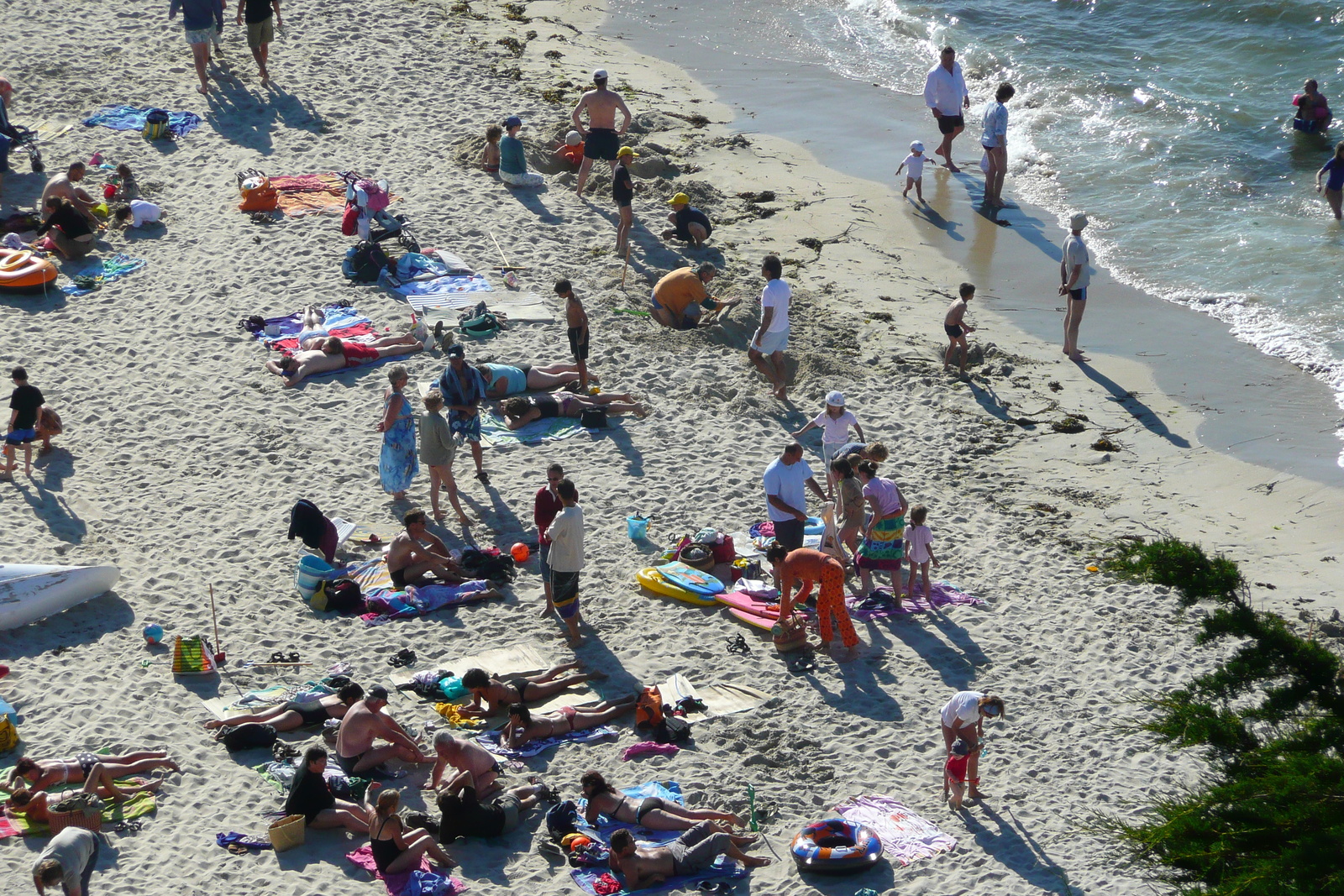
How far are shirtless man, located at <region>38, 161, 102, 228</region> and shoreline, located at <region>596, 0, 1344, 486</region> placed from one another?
31.1 feet

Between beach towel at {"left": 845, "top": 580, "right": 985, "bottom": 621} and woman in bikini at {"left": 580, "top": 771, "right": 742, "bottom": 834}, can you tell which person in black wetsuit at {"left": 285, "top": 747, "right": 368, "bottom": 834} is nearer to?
woman in bikini at {"left": 580, "top": 771, "right": 742, "bottom": 834}

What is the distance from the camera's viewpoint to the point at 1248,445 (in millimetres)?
12188

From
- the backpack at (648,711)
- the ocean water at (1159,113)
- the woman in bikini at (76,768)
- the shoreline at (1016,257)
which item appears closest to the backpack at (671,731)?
the backpack at (648,711)

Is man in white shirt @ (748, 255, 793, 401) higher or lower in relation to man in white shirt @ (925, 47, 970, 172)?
lower

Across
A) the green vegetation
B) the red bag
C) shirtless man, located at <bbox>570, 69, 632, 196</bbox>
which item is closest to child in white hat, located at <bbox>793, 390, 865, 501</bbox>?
shirtless man, located at <bbox>570, 69, 632, 196</bbox>

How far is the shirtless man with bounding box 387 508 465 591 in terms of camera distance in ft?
32.6

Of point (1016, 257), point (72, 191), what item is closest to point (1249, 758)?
point (1016, 257)

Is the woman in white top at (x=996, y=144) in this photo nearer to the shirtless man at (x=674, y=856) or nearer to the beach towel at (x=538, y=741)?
the beach towel at (x=538, y=741)

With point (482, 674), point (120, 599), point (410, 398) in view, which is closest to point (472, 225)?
point (410, 398)

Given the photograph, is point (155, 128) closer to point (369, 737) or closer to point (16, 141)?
point (16, 141)

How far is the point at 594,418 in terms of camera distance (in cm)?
1227

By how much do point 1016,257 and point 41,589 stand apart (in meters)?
11.8

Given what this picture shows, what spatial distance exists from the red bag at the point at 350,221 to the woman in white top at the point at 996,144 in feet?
27.0

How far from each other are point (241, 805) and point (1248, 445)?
9.60 m
